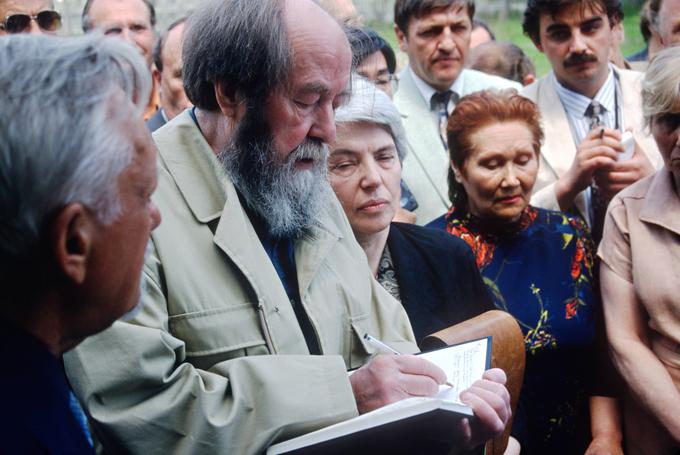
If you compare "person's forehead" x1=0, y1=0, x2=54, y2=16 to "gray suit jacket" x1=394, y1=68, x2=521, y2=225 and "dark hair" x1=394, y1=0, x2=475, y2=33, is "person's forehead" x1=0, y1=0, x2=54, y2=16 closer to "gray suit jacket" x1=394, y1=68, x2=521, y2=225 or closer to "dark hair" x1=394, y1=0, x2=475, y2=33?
"gray suit jacket" x1=394, y1=68, x2=521, y2=225

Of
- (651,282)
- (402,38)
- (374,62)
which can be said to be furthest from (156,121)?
(651,282)

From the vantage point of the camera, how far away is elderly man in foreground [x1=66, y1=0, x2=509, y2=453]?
7.08 ft

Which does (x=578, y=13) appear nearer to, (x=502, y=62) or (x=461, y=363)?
(x=502, y=62)

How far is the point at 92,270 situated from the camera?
5.25 feet

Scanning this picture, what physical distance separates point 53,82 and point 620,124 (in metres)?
3.65

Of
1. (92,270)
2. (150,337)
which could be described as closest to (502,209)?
(150,337)

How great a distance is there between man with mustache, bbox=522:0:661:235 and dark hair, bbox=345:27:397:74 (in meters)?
0.83

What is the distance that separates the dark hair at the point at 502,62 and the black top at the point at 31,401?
533 centimetres

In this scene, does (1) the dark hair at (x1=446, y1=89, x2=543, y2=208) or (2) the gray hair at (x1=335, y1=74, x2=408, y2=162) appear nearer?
(2) the gray hair at (x1=335, y1=74, x2=408, y2=162)

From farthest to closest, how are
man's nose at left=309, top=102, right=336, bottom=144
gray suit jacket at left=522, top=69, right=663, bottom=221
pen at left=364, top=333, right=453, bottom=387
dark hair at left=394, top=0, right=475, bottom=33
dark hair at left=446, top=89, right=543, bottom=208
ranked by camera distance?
dark hair at left=394, top=0, right=475, bottom=33 → gray suit jacket at left=522, top=69, right=663, bottom=221 → dark hair at left=446, top=89, right=543, bottom=208 → man's nose at left=309, top=102, right=336, bottom=144 → pen at left=364, top=333, right=453, bottom=387

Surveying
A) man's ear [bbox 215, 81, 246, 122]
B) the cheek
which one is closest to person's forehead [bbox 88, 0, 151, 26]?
the cheek

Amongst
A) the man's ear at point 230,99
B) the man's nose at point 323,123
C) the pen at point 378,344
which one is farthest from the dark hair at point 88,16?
the pen at point 378,344

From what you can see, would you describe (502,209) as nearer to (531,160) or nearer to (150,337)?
(531,160)

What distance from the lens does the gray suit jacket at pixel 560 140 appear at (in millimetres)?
4383
